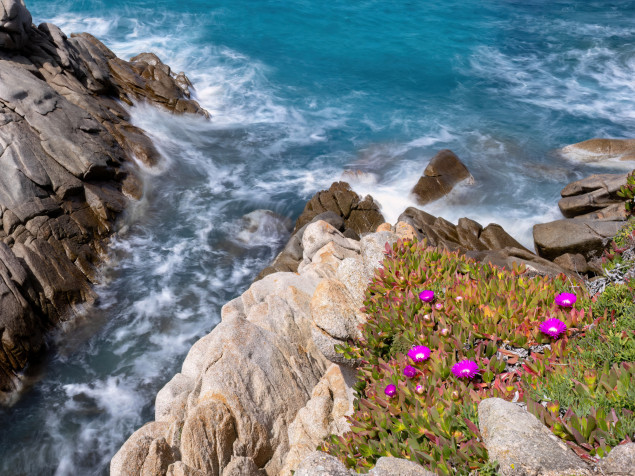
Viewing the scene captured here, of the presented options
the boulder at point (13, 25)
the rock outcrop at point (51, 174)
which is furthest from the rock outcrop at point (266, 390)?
the boulder at point (13, 25)

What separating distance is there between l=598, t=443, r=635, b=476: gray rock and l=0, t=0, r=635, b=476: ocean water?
35.6 feet

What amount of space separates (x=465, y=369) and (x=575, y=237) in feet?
39.0

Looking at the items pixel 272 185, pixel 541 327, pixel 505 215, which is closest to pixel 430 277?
pixel 541 327

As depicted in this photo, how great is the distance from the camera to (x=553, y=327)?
5969mm

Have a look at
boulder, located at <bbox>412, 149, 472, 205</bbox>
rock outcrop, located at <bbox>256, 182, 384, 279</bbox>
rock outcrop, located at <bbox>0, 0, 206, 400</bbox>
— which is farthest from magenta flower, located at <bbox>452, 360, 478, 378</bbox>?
boulder, located at <bbox>412, 149, 472, 205</bbox>

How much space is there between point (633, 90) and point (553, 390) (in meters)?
32.9

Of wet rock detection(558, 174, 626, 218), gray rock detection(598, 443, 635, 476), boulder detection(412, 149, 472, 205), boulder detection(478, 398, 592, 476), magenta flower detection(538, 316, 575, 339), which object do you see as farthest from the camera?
boulder detection(412, 149, 472, 205)

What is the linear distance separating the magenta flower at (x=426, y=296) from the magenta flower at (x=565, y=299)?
1.55 meters

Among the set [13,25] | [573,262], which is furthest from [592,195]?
[13,25]

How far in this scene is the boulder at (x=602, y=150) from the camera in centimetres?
2304

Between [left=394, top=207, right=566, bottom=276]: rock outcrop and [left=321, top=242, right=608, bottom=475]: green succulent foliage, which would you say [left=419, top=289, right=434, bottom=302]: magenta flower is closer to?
[left=321, top=242, right=608, bottom=475]: green succulent foliage

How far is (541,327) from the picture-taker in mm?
6027

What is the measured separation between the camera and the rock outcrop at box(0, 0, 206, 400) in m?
13.7

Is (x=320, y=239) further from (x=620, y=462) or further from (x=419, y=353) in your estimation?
(x=620, y=462)
